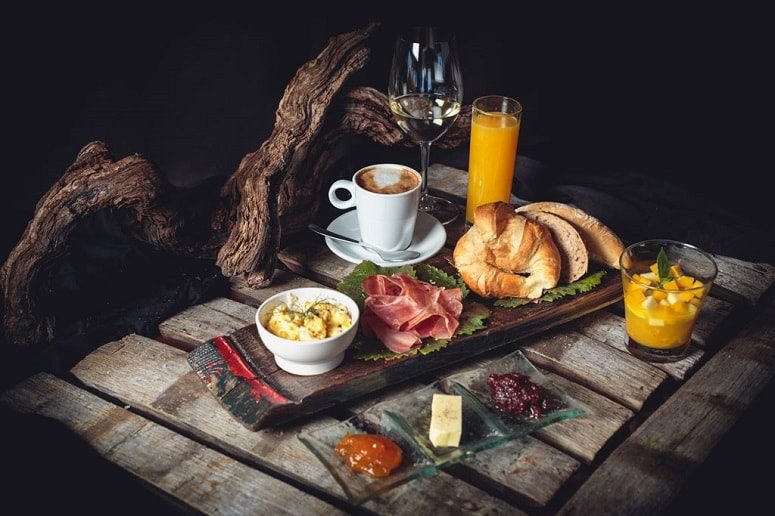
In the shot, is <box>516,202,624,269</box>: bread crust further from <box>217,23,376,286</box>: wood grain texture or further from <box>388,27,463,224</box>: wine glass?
<box>217,23,376,286</box>: wood grain texture

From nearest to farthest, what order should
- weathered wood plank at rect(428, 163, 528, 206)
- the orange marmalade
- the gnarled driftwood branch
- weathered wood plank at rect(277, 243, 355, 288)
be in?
the orange marmalade, the gnarled driftwood branch, weathered wood plank at rect(277, 243, 355, 288), weathered wood plank at rect(428, 163, 528, 206)

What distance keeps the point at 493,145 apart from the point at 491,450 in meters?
1.29

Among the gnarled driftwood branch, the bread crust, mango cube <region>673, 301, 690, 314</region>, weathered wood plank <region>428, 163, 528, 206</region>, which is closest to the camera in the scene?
mango cube <region>673, 301, 690, 314</region>

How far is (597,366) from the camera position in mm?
2436

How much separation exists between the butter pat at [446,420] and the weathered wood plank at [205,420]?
0.35ft

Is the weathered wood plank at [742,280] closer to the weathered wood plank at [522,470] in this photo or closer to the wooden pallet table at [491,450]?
the wooden pallet table at [491,450]

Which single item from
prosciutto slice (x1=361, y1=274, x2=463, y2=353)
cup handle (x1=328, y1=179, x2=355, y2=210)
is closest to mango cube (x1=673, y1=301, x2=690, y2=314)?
prosciutto slice (x1=361, y1=274, x2=463, y2=353)

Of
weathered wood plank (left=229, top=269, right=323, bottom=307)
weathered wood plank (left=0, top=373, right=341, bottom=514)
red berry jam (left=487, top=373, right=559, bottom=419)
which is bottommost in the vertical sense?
weathered wood plank (left=0, top=373, right=341, bottom=514)

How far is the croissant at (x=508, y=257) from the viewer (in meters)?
2.53

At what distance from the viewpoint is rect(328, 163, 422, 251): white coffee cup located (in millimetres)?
2756

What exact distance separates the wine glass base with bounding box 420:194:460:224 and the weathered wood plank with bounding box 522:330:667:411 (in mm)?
820

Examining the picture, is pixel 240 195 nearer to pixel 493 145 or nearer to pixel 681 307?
pixel 493 145

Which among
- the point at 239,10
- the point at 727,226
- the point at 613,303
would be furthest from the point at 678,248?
the point at 239,10

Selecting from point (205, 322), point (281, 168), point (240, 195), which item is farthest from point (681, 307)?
point (240, 195)
